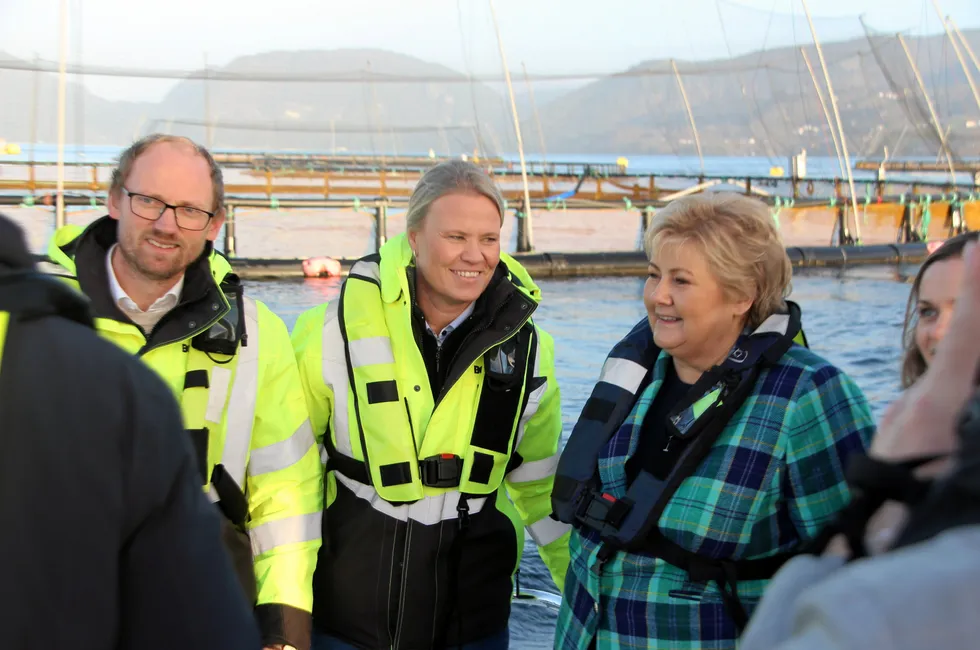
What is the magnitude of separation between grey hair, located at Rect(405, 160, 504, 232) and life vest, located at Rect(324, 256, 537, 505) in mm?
277

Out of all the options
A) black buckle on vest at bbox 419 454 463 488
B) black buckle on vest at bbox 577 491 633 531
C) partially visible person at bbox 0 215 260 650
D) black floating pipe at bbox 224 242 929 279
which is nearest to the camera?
partially visible person at bbox 0 215 260 650

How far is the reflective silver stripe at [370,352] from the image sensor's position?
2701mm

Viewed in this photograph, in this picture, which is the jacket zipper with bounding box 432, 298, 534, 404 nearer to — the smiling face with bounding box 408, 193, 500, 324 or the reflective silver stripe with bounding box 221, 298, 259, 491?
the smiling face with bounding box 408, 193, 500, 324

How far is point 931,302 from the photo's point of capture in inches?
92.0

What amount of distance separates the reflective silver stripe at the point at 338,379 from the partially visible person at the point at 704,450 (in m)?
0.66

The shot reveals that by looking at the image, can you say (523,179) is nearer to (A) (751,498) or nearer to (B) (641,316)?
(B) (641,316)

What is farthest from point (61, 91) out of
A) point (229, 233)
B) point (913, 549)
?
point (913, 549)

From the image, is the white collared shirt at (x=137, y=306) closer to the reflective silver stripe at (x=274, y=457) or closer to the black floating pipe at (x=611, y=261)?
the reflective silver stripe at (x=274, y=457)

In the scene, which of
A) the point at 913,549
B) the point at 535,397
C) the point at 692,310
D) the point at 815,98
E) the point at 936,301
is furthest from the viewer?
the point at 815,98

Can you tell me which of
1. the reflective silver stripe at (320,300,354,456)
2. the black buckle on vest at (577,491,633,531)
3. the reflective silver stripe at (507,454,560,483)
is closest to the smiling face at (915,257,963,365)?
the black buckle on vest at (577,491,633,531)

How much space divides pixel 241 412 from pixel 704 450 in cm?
119

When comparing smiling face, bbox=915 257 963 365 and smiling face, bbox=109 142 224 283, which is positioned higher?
smiling face, bbox=109 142 224 283

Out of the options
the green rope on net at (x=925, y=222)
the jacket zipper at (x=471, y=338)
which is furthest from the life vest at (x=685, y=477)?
the green rope on net at (x=925, y=222)

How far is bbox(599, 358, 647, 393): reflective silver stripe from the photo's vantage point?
2.56m
